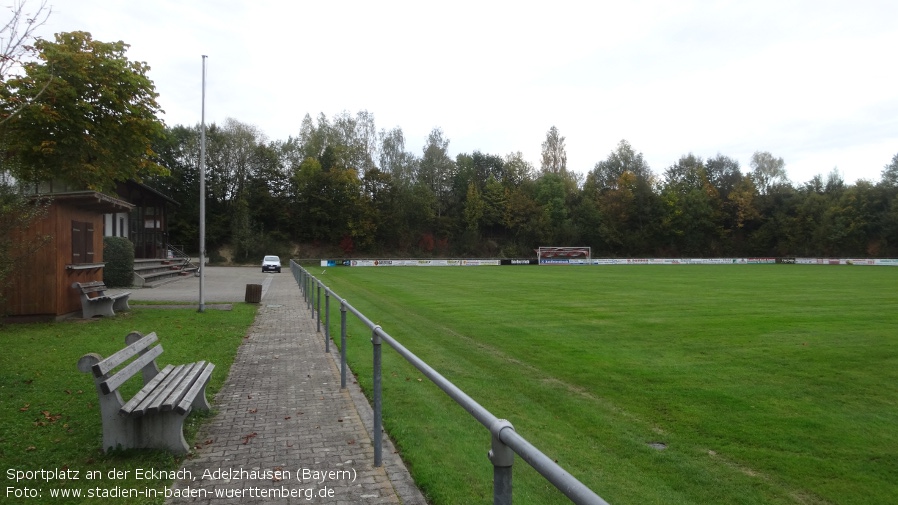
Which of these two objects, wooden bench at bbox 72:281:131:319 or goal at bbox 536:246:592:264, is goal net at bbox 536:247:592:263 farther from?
wooden bench at bbox 72:281:131:319

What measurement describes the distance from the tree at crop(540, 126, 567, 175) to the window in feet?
268

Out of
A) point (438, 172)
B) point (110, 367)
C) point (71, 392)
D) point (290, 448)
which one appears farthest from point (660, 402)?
point (438, 172)

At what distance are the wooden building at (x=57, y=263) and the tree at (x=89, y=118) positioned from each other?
574 cm

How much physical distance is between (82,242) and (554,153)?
83576mm

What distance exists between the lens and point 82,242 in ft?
45.6

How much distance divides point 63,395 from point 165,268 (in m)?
30.9

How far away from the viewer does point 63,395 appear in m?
6.57

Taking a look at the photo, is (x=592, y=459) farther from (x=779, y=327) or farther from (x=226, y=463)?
(x=779, y=327)

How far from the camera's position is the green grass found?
4.52 metres

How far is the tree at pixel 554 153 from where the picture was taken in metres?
92.1

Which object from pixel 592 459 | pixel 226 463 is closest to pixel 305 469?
pixel 226 463

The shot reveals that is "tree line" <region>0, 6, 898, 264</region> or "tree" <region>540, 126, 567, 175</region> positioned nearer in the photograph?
"tree line" <region>0, 6, 898, 264</region>

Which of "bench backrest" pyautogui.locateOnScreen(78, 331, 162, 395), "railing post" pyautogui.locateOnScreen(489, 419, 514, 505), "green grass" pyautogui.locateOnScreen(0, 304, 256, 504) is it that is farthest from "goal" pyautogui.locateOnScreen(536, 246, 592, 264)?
"railing post" pyautogui.locateOnScreen(489, 419, 514, 505)

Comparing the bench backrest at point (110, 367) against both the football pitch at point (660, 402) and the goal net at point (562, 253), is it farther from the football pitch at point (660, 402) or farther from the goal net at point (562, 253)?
the goal net at point (562, 253)
